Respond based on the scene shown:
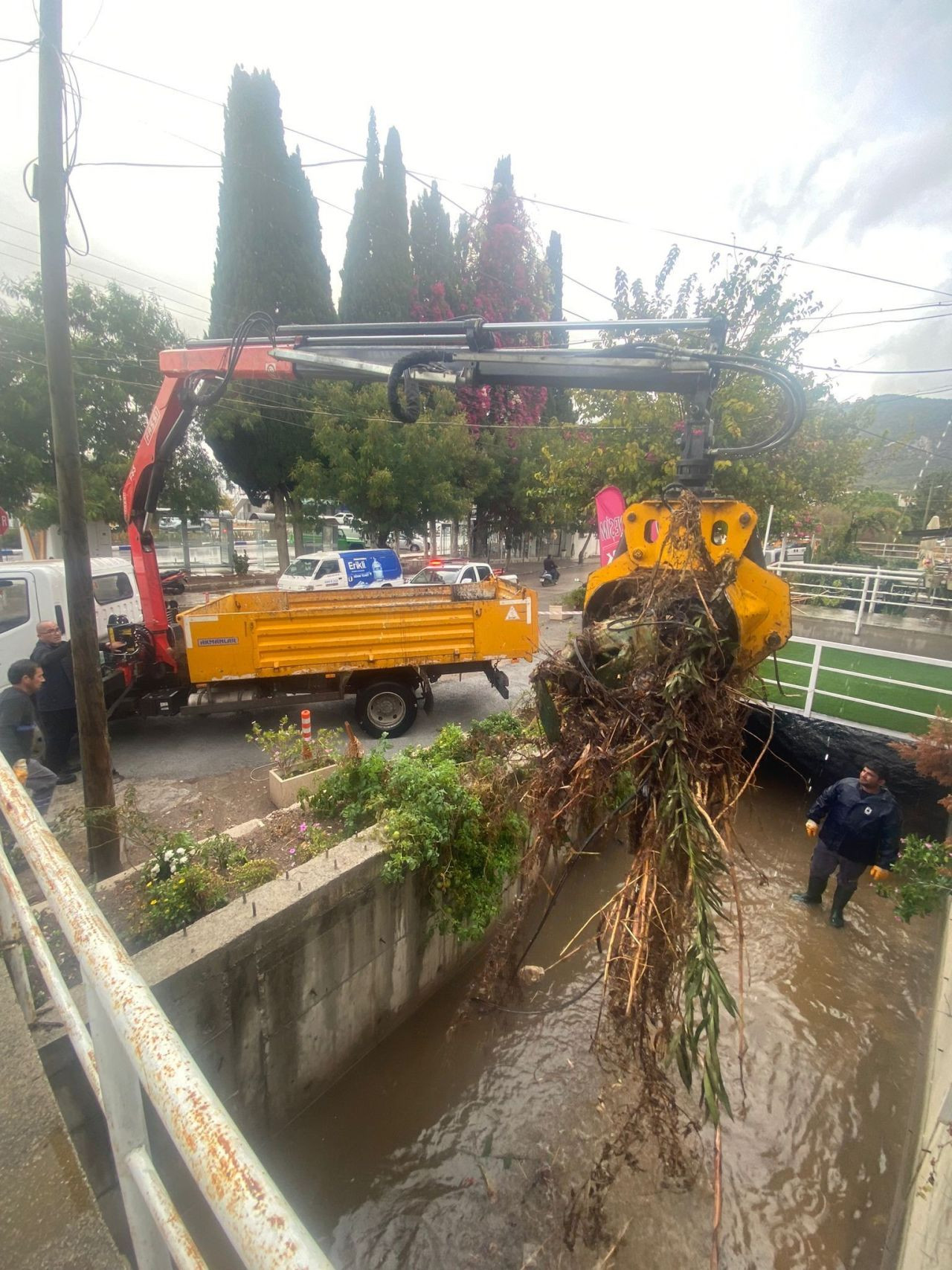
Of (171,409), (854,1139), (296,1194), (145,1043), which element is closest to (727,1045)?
(854,1139)

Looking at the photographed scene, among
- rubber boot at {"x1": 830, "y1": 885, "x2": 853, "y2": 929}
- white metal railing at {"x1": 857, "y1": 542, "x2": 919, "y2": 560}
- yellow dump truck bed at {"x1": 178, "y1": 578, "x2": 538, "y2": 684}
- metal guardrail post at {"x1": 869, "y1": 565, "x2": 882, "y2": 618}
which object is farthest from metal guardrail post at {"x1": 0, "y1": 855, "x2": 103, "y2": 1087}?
white metal railing at {"x1": 857, "y1": 542, "x2": 919, "y2": 560}

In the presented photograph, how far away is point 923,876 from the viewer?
3.70 metres

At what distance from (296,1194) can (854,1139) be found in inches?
124

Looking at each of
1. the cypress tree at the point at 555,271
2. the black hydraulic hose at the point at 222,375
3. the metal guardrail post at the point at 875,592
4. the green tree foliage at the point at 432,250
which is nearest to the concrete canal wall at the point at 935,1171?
the black hydraulic hose at the point at 222,375

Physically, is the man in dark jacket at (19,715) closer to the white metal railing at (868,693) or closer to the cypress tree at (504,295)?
the white metal railing at (868,693)

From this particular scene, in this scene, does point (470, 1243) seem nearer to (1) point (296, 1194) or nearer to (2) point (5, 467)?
(1) point (296, 1194)

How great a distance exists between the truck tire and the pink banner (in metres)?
3.08

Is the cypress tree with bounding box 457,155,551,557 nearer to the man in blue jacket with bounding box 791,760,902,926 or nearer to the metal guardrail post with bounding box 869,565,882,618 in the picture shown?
the metal guardrail post with bounding box 869,565,882,618

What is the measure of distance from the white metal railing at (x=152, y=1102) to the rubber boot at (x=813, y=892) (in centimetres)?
538

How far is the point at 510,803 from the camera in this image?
163 inches

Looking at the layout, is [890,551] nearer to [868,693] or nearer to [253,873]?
[868,693]

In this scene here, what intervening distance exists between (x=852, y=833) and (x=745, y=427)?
17.1 feet

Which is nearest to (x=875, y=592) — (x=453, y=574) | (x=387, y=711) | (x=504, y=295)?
(x=387, y=711)

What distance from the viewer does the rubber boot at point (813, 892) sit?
5.02m
